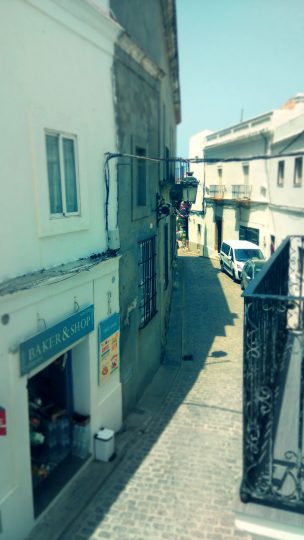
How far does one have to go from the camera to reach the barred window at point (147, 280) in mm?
11250

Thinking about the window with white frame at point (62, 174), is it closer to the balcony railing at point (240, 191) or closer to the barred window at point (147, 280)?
the barred window at point (147, 280)

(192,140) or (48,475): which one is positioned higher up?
(192,140)

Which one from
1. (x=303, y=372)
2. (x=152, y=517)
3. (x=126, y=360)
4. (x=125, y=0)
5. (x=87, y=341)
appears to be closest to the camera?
(x=303, y=372)

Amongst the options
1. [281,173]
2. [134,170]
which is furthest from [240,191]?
[134,170]

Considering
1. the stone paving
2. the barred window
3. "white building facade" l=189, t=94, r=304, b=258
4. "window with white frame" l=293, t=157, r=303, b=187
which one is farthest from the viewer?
"white building facade" l=189, t=94, r=304, b=258

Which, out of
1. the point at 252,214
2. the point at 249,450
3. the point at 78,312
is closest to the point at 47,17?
the point at 78,312

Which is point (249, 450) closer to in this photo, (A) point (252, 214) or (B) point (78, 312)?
(B) point (78, 312)

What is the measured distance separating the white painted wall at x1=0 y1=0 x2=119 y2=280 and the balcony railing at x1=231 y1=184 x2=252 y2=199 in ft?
65.0

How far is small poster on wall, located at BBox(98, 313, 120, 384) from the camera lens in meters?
8.68

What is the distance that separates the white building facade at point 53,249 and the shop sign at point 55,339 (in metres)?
0.02

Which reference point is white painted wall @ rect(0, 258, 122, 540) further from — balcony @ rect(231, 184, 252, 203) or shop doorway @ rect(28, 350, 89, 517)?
balcony @ rect(231, 184, 252, 203)

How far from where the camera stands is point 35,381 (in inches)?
324

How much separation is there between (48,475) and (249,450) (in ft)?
15.6

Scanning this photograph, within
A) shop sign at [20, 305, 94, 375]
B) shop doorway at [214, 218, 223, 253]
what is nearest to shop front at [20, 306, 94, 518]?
shop sign at [20, 305, 94, 375]
